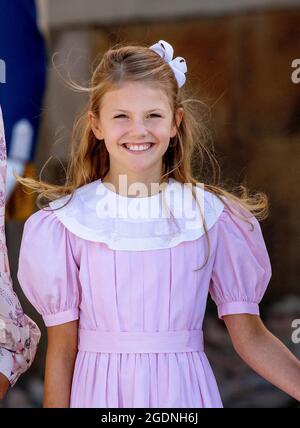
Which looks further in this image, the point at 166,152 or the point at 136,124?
the point at 166,152

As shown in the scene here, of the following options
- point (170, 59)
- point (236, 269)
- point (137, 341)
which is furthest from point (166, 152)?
point (137, 341)

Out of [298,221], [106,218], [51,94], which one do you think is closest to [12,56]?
[51,94]

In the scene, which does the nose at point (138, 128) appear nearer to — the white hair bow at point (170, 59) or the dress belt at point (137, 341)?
the white hair bow at point (170, 59)

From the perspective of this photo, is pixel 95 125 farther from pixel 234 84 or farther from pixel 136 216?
pixel 234 84

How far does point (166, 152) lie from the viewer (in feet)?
7.38

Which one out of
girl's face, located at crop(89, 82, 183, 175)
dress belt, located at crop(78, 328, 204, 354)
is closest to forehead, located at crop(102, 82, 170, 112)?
girl's face, located at crop(89, 82, 183, 175)

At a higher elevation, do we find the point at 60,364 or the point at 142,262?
the point at 142,262

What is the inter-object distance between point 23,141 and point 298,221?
29.7 inches

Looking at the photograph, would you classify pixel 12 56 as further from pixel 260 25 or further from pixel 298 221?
pixel 298 221

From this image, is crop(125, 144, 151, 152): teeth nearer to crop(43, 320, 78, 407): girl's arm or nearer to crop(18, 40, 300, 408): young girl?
crop(18, 40, 300, 408): young girl

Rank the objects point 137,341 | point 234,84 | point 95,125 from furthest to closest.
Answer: point 234,84
point 95,125
point 137,341

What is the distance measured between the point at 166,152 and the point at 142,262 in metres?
0.31

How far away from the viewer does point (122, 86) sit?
84.0 inches

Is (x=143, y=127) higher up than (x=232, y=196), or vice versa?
(x=143, y=127)
